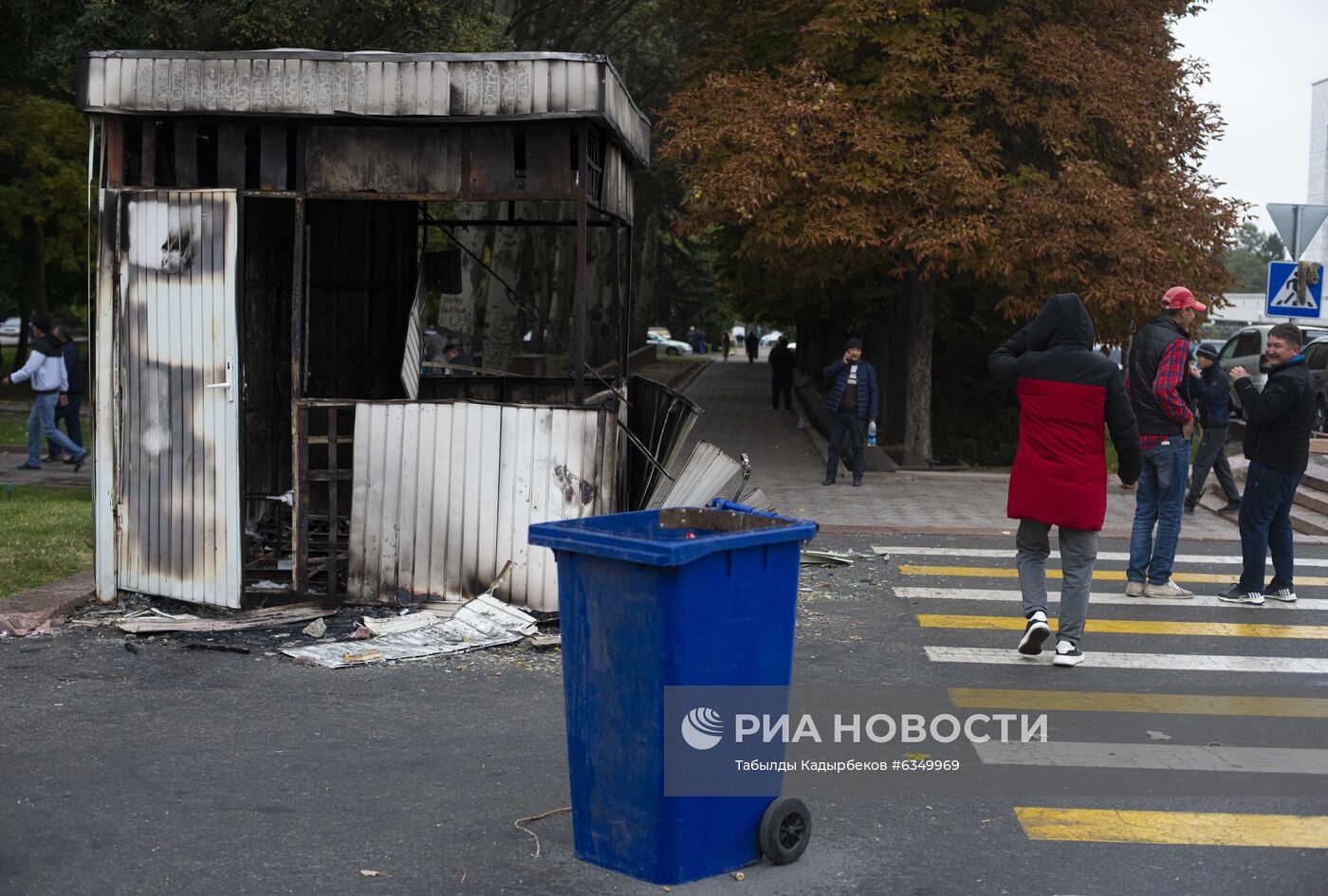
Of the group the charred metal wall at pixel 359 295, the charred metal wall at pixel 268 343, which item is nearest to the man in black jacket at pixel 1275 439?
the charred metal wall at pixel 359 295

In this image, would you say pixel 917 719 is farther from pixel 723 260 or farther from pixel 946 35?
pixel 723 260

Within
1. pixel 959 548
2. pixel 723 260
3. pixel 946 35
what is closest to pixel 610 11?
pixel 723 260

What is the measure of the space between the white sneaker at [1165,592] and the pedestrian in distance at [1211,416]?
13.3ft

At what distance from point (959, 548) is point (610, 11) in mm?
21995

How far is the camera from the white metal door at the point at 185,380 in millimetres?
8766

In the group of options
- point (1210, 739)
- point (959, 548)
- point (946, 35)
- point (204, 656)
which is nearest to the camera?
point (1210, 739)

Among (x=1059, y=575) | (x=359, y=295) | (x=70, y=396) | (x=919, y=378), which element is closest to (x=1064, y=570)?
(x=1059, y=575)

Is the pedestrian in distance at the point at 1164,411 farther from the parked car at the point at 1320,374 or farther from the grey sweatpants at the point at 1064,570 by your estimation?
the parked car at the point at 1320,374

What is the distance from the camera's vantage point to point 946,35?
18172mm

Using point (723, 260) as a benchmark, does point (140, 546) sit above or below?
below

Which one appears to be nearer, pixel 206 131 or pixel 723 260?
pixel 206 131

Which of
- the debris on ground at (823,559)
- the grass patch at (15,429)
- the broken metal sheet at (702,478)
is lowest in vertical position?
the debris on ground at (823,559)

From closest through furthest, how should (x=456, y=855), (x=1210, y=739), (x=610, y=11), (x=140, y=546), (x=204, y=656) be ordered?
(x=456, y=855) < (x=1210, y=739) < (x=204, y=656) < (x=140, y=546) < (x=610, y=11)

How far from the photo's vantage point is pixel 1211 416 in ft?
45.8
